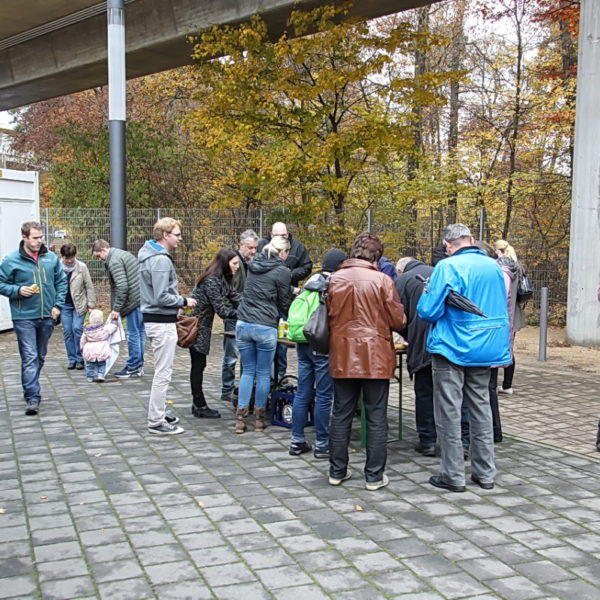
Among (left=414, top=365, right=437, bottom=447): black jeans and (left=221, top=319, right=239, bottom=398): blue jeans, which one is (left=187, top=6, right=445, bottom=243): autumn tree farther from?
(left=414, top=365, right=437, bottom=447): black jeans

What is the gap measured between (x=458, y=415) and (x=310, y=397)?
4.48ft

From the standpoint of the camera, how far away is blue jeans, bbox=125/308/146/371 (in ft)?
31.7

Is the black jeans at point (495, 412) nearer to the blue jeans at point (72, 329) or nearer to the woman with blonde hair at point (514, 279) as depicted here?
the woman with blonde hair at point (514, 279)

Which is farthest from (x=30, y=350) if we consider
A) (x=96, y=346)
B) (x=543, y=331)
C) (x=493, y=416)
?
(x=543, y=331)

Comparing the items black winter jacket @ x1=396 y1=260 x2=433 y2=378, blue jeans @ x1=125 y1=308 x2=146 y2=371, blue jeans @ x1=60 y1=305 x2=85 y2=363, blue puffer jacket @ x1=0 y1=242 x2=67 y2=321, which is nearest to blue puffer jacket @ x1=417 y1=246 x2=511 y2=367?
black winter jacket @ x1=396 y1=260 x2=433 y2=378

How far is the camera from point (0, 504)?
17.0 ft

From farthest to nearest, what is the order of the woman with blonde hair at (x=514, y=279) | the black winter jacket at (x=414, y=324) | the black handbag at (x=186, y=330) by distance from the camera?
the woman with blonde hair at (x=514, y=279) → the black handbag at (x=186, y=330) → the black winter jacket at (x=414, y=324)

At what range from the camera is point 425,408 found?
646cm

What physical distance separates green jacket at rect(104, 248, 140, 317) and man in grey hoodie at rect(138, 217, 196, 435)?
259cm

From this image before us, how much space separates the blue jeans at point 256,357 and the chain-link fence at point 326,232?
798 cm

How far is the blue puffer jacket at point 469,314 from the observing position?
539 centimetres

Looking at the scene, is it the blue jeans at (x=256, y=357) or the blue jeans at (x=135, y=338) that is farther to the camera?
the blue jeans at (x=135, y=338)

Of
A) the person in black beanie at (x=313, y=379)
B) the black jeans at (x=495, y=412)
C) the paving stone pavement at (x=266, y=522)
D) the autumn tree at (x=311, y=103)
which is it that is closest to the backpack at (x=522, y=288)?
the paving stone pavement at (x=266, y=522)

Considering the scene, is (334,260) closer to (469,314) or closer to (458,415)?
(469,314)
